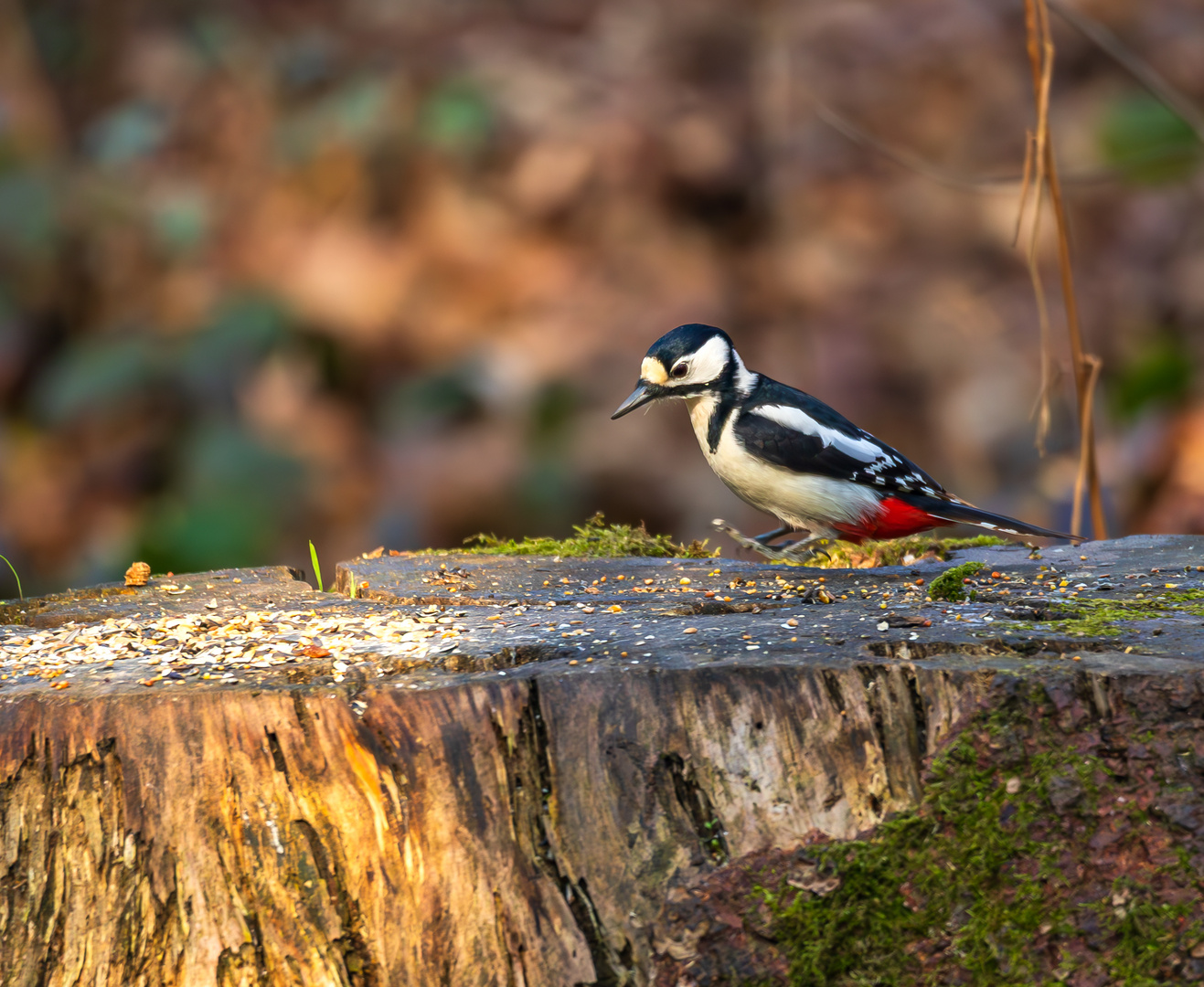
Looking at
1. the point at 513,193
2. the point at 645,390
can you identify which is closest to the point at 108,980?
the point at 645,390

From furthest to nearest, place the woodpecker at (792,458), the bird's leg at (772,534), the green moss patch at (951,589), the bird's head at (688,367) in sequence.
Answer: the bird's leg at (772,534)
the bird's head at (688,367)
the woodpecker at (792,458)
the green moss patch at (951,589)

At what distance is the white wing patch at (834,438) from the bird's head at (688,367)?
0.16 m

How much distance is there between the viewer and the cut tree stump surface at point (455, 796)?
4.94 feet

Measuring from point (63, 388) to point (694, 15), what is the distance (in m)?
4.39

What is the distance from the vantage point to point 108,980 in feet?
5.14

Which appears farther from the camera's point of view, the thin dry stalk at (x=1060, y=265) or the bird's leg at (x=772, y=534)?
the thin dry stalk at (x=1060, y=265)

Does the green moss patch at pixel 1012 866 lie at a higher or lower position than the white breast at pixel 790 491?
lower

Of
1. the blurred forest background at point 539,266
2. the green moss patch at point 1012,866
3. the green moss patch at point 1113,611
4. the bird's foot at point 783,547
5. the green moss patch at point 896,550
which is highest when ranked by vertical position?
the blurred forest background at point 539,266

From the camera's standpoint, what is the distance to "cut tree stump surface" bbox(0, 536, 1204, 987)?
1507 mm

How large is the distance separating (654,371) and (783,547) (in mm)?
574

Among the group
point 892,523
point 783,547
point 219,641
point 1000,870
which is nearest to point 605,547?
point 783,547

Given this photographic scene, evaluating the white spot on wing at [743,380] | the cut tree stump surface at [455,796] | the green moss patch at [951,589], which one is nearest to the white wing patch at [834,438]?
the white spot on wing at [743,380]

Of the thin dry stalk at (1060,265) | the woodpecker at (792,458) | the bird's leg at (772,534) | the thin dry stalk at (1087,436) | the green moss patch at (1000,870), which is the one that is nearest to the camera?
the green moss patch at (1000,870)

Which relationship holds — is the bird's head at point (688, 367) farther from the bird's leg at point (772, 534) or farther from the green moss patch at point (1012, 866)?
the green moss patch at point (1012, 866)
